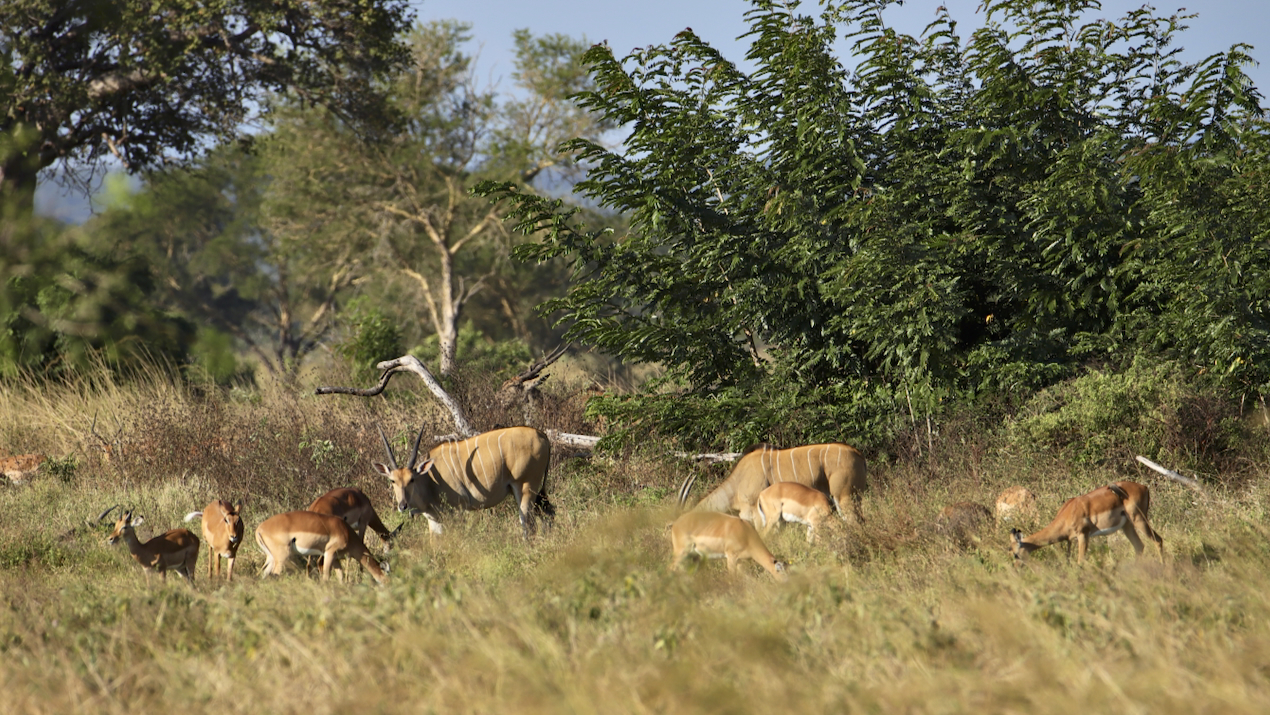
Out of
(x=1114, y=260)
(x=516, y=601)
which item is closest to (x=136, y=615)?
(x=516, y=601)

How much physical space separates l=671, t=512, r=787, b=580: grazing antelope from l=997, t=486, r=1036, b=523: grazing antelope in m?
2.15

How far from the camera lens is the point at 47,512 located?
9.88 m

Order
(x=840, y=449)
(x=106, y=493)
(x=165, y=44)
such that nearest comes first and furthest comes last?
(x=840, y=449) < (x=106, y=493) < (x=165, y=44)

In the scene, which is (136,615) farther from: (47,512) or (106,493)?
(106,493)

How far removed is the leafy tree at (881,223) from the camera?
368 inches

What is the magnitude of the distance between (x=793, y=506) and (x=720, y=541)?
1.05 meters

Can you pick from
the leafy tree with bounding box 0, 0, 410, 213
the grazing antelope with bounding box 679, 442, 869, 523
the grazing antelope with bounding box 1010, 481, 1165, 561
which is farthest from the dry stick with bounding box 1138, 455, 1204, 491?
the leafy tree with bounding box 0, 0, 410, 213

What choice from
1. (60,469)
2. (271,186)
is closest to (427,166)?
(271,186)

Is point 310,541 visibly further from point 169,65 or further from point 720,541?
point 169,65

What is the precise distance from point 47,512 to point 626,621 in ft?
24.0

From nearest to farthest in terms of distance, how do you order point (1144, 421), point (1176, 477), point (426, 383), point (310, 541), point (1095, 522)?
point (1095, 522) → point (310, 541) → point (1176, 477) → point (1144, 421) → point (426, 383)

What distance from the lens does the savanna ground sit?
4176 millimetres

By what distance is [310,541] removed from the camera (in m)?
6.72

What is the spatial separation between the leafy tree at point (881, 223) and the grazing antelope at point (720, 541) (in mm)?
3225
